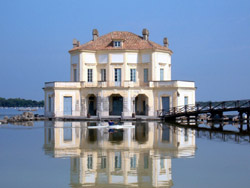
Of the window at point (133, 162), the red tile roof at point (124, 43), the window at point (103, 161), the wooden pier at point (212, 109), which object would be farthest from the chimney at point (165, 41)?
the window at point (103, 161)

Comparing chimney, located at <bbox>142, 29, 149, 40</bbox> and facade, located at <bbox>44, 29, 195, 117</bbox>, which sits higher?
chimney, located at <bbox>142, 29, 149, 40</bbox>

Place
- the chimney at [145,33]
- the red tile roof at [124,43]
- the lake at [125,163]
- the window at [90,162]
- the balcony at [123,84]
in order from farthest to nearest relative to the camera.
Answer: the chimney at [145,33] < the red tile roof at [124,43] < the balcony at [123,84] < the window at [90,162] < the lake at [125,163]

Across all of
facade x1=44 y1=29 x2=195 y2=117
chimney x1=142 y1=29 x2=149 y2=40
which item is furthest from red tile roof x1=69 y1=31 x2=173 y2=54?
chimney x1=142 y1=29 x2=149 y2=40

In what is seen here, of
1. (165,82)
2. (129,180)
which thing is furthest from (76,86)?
(129,180)

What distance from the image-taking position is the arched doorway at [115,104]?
50656 mm

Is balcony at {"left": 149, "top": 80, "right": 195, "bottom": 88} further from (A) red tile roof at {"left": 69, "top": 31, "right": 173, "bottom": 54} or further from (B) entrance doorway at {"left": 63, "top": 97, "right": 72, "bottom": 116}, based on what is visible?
(B) entrance doorway at {"left": 63, "top": 97, "right": 72, "bottom": 116}

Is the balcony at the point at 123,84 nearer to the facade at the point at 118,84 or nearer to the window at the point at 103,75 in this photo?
the facade at the point at 118,84

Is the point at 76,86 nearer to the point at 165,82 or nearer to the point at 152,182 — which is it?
the point at 165,82

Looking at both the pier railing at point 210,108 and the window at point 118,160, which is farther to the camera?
the pier railing at point 210,108

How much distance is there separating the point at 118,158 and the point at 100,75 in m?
33.8

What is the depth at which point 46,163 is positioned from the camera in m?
17.0

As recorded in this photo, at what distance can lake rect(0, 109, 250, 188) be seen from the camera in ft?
44.8

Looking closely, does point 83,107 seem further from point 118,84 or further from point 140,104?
point 140,104

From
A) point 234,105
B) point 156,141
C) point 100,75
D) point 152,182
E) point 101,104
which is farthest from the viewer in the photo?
point 100,75
